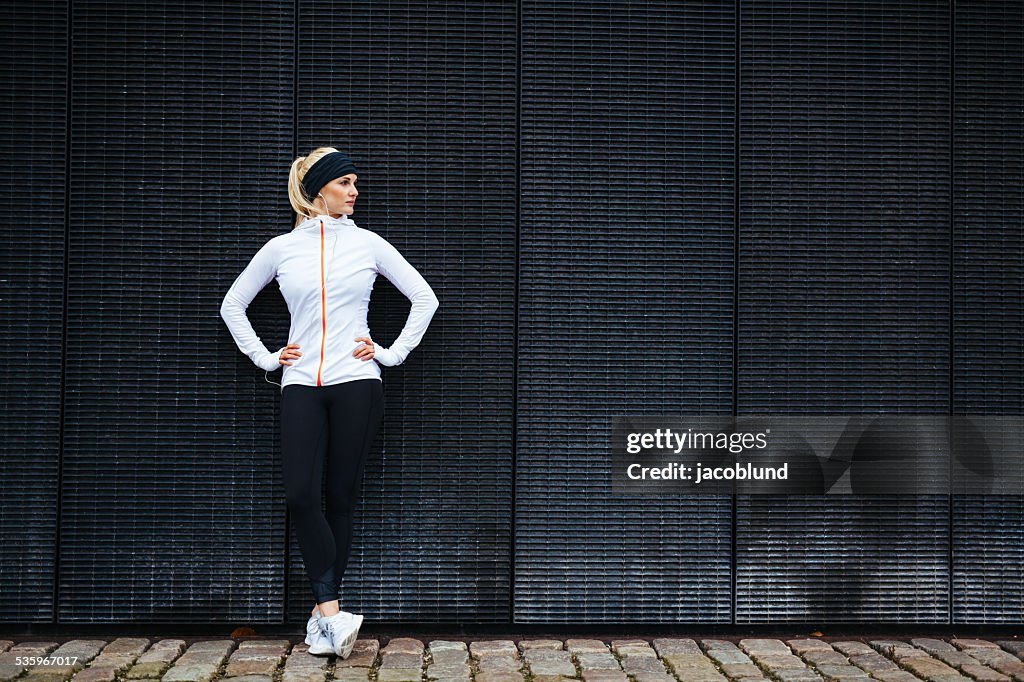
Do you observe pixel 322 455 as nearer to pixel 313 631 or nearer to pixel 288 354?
pixel 288 354

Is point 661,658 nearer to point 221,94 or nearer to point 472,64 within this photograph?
point 472,64

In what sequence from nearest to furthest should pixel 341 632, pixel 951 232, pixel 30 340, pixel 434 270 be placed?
pixel 341 632
pixel 30 340
pixel 434 270
pixel 951 232

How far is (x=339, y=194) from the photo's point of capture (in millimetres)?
5254

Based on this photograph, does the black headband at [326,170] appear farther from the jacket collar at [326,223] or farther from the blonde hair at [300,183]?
the jacket collar at [326,223]

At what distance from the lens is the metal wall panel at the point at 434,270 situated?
5.61 m

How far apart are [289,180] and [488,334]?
129 cm

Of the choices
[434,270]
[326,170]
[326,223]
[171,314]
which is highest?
[326,170]

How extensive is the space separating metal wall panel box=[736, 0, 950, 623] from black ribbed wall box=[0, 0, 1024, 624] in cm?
2

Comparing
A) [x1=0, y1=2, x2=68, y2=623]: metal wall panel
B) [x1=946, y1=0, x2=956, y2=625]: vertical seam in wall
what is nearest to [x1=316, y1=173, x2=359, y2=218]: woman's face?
[x1=0, y1=2, x2=68, y2=623]: metal wall panel

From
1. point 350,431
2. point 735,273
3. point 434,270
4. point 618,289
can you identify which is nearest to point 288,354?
point 350,431

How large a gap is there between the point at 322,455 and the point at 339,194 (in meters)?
1.27

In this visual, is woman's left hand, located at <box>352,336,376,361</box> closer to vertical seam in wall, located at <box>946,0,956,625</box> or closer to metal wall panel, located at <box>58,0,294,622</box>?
metal wall panel, located at <box>58,0,294,622</box>

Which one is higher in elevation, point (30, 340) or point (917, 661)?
point (30, 340)

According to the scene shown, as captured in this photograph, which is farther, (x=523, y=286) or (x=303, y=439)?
(x=523, y=286)
